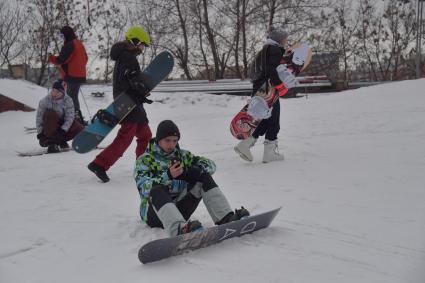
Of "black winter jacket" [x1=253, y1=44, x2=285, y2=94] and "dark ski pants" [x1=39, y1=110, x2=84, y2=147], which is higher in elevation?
"black winter jacket" [x1=253, y1=44, x2=285, y2=94]

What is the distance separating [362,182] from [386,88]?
22.2ft

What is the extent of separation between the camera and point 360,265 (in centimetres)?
269

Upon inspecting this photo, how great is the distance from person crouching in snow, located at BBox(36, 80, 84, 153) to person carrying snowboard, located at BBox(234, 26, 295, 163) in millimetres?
2829

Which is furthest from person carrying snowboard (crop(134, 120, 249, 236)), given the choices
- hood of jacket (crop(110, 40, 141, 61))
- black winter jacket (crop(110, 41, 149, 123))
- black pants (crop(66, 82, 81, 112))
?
black pants (crop(66, 82, 81, 112))

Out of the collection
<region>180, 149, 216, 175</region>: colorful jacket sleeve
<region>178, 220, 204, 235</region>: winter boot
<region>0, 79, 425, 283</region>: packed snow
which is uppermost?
<region>180, 149, 216, 175</region>: colorful jacket sleeve

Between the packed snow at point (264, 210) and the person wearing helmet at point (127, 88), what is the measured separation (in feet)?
0.75

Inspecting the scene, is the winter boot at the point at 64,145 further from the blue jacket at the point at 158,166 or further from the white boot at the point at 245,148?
the blue jacket at the point at 158,166

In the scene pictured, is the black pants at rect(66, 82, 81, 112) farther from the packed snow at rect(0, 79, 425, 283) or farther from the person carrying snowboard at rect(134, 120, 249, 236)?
→ the person carrying snowboard at rect(134, 120, 249, 236)

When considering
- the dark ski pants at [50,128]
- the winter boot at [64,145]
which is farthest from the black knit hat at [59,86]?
the winter boot at [64,145]

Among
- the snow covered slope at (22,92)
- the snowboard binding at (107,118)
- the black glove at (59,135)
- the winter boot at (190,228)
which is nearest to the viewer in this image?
the winter boot at (190,228)

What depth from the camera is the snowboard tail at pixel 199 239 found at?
2.76 metres

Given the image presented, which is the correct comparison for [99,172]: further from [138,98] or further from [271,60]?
[271,60]

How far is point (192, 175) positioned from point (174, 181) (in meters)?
0.14

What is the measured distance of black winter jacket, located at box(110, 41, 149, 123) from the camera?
5.07m
